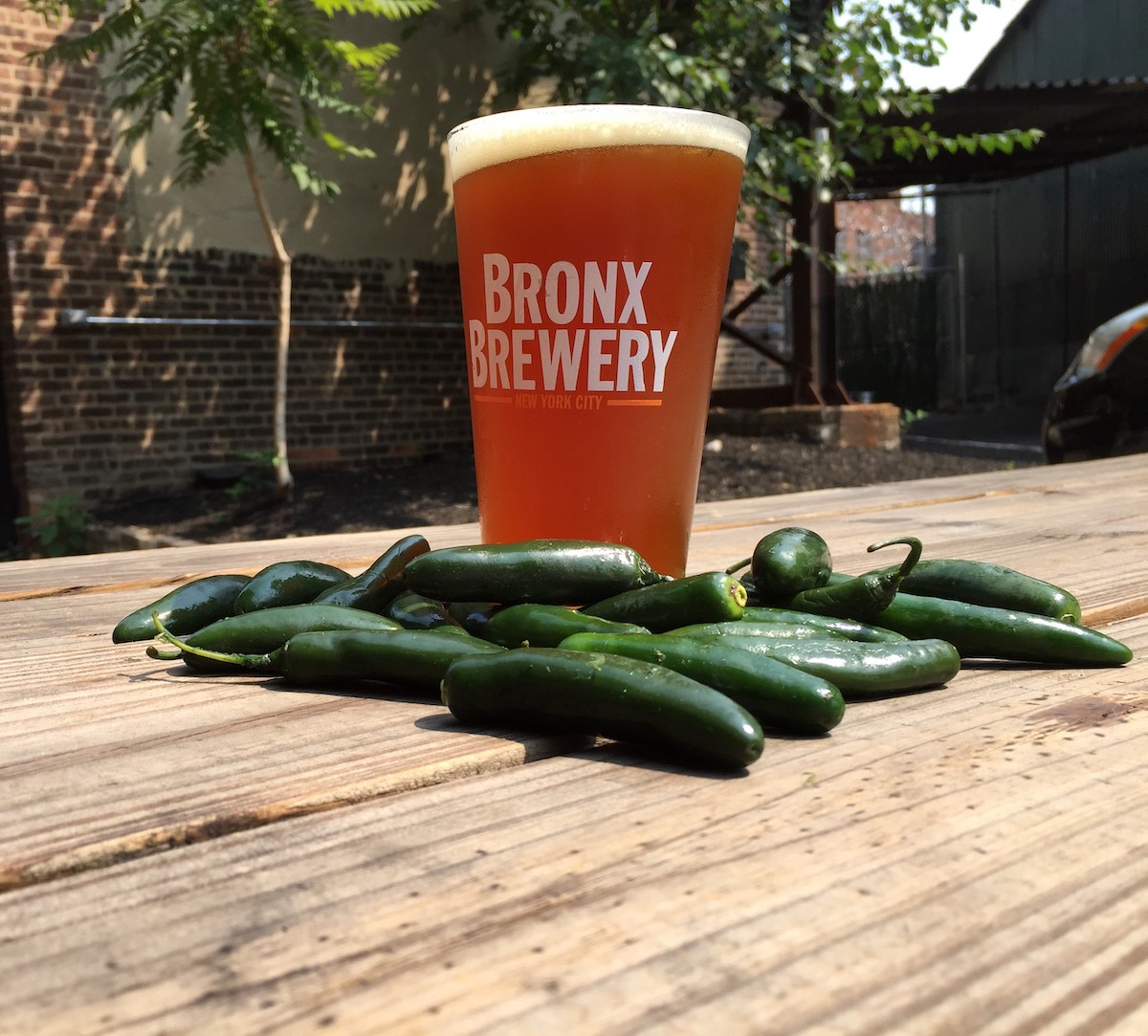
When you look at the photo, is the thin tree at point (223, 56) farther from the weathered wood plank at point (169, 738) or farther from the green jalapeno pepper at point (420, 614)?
the green jalapeno pepper at point (420, 614)

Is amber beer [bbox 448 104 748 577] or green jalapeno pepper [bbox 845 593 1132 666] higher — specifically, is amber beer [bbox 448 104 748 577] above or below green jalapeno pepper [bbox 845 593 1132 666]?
above

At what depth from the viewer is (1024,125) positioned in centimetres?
1197

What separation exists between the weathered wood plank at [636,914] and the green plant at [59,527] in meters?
7.17

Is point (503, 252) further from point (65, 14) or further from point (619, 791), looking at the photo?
point (65, 14)

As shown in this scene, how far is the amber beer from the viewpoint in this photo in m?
1.28

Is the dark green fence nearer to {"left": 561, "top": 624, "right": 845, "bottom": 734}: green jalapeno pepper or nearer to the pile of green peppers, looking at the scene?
the pile of green peppers

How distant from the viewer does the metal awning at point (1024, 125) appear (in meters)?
10.8

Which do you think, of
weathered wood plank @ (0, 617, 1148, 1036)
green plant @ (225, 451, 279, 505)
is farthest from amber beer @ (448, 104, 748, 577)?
green plant @ (225, 451, 279, 505)

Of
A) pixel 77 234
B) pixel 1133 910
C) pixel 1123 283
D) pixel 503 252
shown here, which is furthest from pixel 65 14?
pixel 1123 283

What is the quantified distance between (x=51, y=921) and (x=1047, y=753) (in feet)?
1.94

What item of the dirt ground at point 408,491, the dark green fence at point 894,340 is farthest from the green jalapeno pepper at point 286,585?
the dark green fence at point 894,340

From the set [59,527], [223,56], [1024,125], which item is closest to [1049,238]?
[1024,125]

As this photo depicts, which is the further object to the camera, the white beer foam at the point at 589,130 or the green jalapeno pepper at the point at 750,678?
the white beer foam at the point at 589,130

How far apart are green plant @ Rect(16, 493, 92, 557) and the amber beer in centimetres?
647
